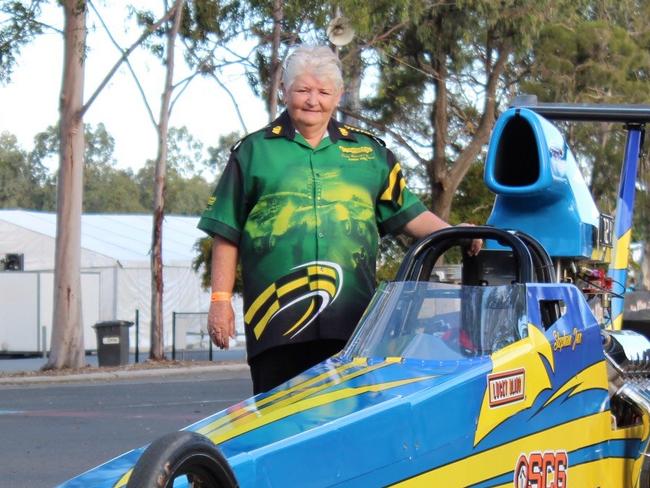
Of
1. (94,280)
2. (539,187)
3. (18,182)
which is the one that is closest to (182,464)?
(539,187)

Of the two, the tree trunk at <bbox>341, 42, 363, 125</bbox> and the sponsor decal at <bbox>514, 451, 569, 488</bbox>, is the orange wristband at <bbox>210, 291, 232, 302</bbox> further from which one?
the tree trunk at <bbox>341, 42, 363, 125</bbox>

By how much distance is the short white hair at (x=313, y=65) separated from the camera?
199 inches

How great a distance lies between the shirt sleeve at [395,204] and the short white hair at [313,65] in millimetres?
429

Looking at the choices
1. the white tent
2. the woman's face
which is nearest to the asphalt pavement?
the woman's face

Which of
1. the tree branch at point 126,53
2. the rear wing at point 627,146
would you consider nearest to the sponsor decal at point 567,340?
the rear wing at point 627,146

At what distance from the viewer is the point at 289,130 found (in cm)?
512

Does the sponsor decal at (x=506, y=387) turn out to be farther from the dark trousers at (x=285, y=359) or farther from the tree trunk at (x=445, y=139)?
the tree trunk at (x=445, y=139)

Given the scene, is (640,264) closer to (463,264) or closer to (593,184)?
(593,184)

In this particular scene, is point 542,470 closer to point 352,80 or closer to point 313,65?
point 313,65

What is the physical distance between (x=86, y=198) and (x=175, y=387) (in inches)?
3421

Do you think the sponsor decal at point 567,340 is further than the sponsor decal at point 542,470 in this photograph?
Yes

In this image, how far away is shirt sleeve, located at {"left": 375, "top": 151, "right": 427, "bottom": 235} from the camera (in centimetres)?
530

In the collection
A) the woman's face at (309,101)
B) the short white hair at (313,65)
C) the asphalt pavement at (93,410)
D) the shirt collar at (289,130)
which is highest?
the short white hair at (313,65)

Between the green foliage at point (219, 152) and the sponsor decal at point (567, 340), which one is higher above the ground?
the green foliage at point (219, 152)
